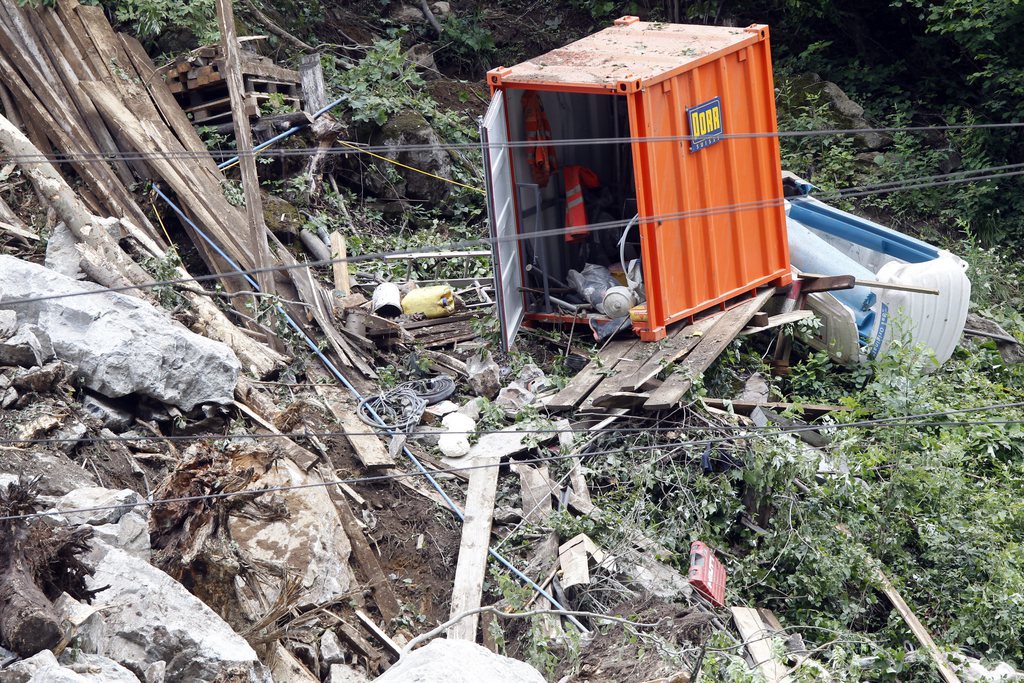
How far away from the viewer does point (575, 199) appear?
8961mm

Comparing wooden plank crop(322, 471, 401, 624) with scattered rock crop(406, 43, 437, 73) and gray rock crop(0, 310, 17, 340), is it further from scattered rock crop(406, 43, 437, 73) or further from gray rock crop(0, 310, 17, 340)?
scattered rock crop(406, 43, 437, 73)

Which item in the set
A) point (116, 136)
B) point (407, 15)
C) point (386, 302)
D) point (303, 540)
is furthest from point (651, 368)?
point (407, 15)

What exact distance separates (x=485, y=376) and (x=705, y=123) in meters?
2.54

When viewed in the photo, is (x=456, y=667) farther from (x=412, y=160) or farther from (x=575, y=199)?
(x=412, y=160)

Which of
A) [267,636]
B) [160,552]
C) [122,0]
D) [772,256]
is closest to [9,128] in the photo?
[122,0]

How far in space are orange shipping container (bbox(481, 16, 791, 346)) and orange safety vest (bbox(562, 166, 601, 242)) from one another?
0.01 meters

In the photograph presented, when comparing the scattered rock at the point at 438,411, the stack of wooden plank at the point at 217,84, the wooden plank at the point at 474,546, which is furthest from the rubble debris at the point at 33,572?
the stack of wooden plank at the point at 217,84

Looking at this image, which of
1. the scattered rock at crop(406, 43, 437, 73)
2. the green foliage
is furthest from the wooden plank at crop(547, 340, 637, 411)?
the scattered rock at crop(406, 43, 437, 73)

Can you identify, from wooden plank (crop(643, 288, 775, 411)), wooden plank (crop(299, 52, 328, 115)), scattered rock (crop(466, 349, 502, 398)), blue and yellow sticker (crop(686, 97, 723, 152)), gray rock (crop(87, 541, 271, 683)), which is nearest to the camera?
gray rock (crop(87, 541, 271, 683))

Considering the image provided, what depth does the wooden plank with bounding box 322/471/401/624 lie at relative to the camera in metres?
6.13

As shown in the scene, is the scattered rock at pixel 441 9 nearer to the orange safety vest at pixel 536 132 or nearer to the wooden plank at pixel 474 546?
the orange safety vest at pixel 536 132

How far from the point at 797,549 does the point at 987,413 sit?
2.45 metres

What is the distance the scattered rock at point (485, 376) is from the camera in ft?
25.9

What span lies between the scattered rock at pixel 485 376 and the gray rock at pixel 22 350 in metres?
2.95
